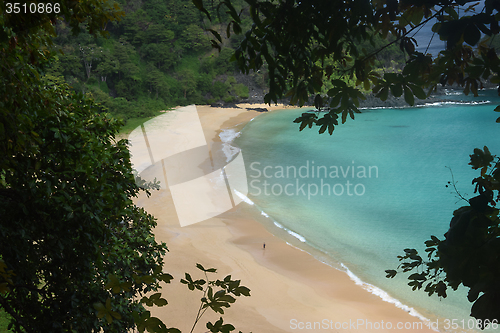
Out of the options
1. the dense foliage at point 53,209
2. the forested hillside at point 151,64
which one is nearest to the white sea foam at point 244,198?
the dense foliage at point 53,209

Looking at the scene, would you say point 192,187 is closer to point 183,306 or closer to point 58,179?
point 183,306

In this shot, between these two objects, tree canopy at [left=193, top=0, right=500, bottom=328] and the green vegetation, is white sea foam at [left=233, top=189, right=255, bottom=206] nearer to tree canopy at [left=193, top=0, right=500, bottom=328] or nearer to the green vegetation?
the green vegetation

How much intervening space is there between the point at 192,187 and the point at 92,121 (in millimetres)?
11890

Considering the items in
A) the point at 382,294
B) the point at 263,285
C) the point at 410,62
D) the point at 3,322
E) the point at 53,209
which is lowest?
the point at 382,294

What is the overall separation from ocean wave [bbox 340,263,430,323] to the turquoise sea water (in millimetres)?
58

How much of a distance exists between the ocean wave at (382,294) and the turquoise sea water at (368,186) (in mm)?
58

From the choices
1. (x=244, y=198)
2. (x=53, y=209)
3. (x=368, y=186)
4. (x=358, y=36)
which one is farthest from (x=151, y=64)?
(x=358, y=36)

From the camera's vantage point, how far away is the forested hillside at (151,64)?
31.8 metres

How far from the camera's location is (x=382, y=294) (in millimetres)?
8859

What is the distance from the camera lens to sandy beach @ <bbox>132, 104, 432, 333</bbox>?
7344mm

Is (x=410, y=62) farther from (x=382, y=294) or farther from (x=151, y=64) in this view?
(x=151, y=64)

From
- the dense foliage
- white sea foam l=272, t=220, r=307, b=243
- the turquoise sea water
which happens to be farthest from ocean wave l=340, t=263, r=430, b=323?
the dense foliage

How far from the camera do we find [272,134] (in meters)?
27.9

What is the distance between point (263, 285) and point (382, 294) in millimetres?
3021
